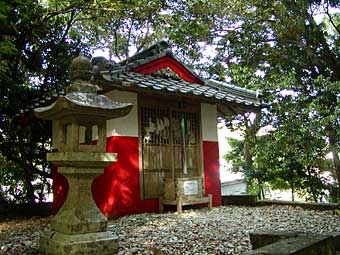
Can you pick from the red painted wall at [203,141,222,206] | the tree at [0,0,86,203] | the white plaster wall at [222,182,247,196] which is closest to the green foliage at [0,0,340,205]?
the tree at [0,0,86,203]

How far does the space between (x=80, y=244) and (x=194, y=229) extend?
2.23 meters

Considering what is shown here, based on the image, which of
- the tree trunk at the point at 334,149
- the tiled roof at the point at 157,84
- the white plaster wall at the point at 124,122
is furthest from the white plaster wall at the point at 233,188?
the white plaster wall at the point at 124,122

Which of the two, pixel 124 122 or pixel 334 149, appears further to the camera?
pixel 334 149

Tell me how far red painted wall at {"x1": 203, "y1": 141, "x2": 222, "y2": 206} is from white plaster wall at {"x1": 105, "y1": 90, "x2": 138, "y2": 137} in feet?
7.36

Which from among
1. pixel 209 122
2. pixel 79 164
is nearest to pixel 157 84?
pixel 209 122

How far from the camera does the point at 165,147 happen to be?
333 inches

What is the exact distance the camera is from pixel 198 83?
9766mm

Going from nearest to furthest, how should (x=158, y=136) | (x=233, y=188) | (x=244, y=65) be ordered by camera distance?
1. (x=158, y=136)
2. (x=244, y=65)
3. (x=233, y=188)

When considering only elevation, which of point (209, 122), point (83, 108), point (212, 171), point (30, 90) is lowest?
point (212, 171)

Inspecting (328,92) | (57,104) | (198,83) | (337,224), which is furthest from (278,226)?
(328,92)

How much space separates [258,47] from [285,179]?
15.4 feet

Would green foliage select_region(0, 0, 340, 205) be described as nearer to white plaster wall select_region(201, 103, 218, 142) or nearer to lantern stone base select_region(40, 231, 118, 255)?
white plaster wall select_region(201, 103, 218, 142)

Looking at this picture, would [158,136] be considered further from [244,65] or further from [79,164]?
[244,65]

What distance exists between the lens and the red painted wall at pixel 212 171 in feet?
29.9
